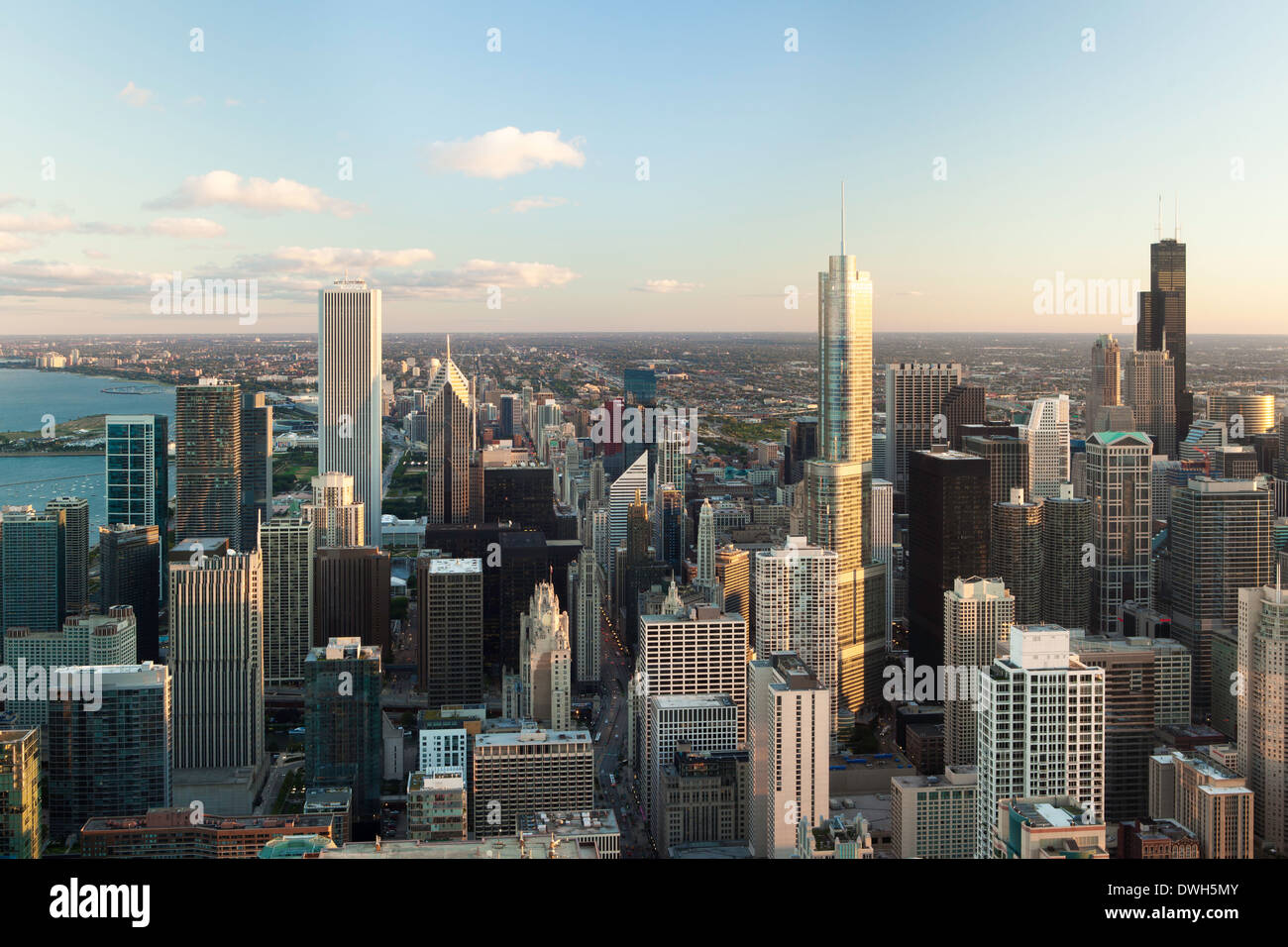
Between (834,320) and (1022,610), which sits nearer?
(1022,610)

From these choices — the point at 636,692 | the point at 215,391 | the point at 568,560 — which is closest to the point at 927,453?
the point at 568,560

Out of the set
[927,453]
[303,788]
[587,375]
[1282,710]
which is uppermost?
[587,375]

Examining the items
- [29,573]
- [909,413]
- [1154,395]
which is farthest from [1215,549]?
[29,573]

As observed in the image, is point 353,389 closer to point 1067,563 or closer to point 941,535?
point 941,535

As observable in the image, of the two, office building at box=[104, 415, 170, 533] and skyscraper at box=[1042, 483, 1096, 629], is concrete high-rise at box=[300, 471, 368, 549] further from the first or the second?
skyscraper at box=[1042, 483, 1096, 629]

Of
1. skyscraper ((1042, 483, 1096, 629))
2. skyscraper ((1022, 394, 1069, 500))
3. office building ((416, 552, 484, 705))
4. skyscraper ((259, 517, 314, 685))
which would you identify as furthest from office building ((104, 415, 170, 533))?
skyscraper ((1022, 394, 1069, 500))

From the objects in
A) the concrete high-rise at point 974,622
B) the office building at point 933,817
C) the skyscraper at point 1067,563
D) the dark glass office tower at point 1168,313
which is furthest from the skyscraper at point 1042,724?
the skyscraper at point 1067,563

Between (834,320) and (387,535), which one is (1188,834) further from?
(387,535)
